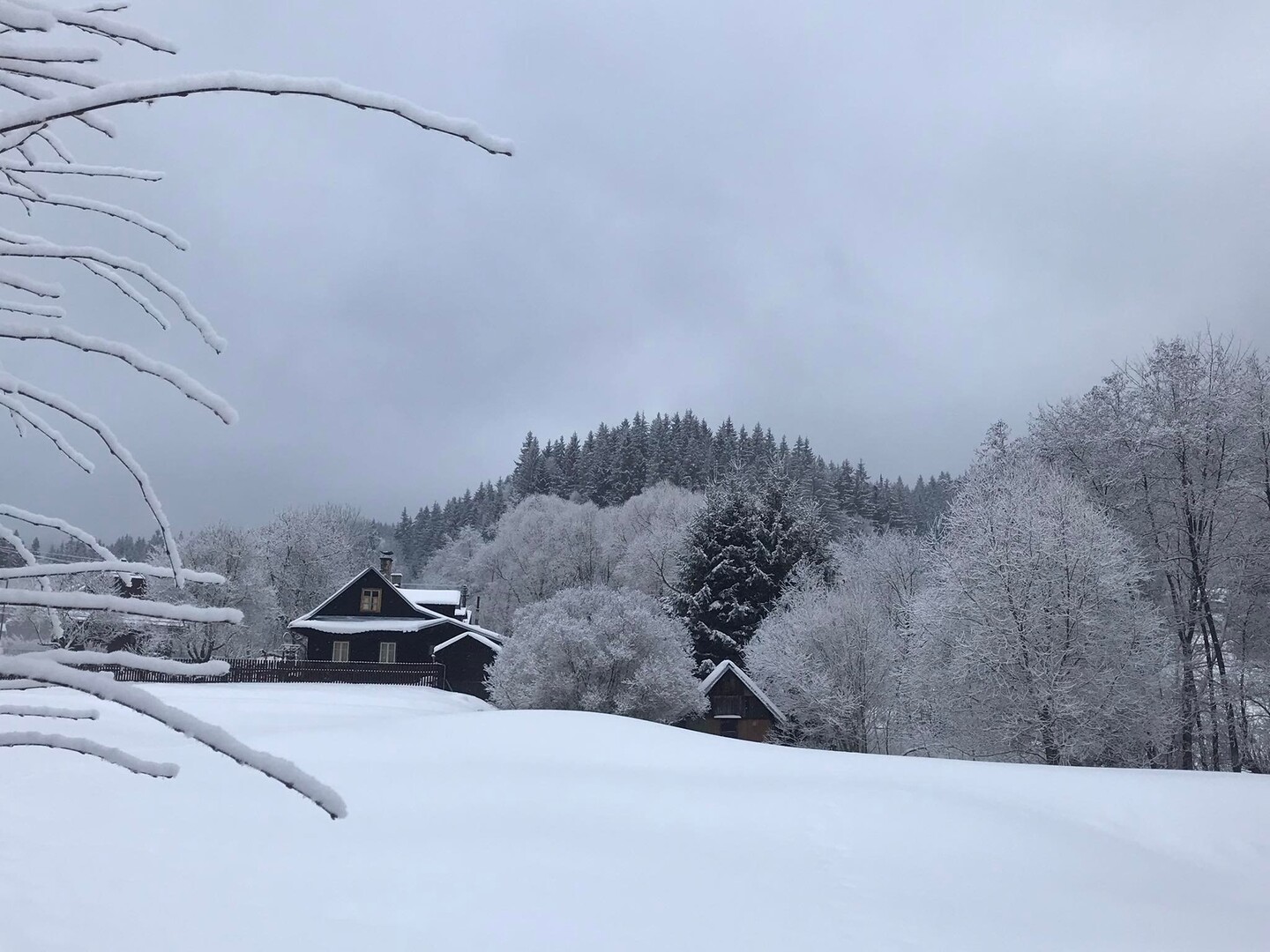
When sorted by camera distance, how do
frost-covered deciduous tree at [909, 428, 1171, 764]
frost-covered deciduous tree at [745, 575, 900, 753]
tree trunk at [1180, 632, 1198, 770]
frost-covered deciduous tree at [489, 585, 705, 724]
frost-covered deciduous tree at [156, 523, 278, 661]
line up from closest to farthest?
frost-covered deciduous tree at [909, 428, 1171, 764] < tree trunk at [1180, 632, 1198, 770] < frost-covered deciduous tree at [489, 585, 705, 724] < frost-covered deciduous tree at [745, 575, 900, 753] < frost-covered deciduous tree at [156, 523, 278, 661]

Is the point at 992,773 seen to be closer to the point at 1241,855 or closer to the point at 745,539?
the point at 1241,855

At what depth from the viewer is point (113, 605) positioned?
0.99 m

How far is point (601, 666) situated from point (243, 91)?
24.1 m

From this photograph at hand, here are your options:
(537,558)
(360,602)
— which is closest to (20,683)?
(360,602)

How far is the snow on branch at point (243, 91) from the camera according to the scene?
2.97 feet

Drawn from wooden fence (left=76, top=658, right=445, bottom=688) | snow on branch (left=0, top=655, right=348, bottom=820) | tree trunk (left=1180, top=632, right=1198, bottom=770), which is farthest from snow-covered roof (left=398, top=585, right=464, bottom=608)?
snow on branch (left=0, top=655, right=348, bottom=820)

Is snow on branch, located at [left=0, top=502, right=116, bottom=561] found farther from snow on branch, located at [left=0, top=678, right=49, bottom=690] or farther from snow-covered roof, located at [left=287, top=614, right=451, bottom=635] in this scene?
snow-covered roof, located at [left=287, top=614, right=451, bottom=635]

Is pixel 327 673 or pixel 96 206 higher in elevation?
pixel 96 206

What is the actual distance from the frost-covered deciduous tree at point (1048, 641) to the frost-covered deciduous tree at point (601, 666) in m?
7.17

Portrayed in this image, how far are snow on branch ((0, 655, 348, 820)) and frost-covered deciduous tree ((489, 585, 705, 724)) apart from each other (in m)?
23.7

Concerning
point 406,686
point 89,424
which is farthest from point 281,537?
point 89,424

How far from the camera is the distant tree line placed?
233 feet

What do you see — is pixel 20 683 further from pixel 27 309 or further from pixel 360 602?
pixel 360 602

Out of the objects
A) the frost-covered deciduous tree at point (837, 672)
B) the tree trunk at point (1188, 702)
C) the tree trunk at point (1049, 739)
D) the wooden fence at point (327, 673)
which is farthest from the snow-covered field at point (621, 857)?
the wooden fence at point (327, 673)
